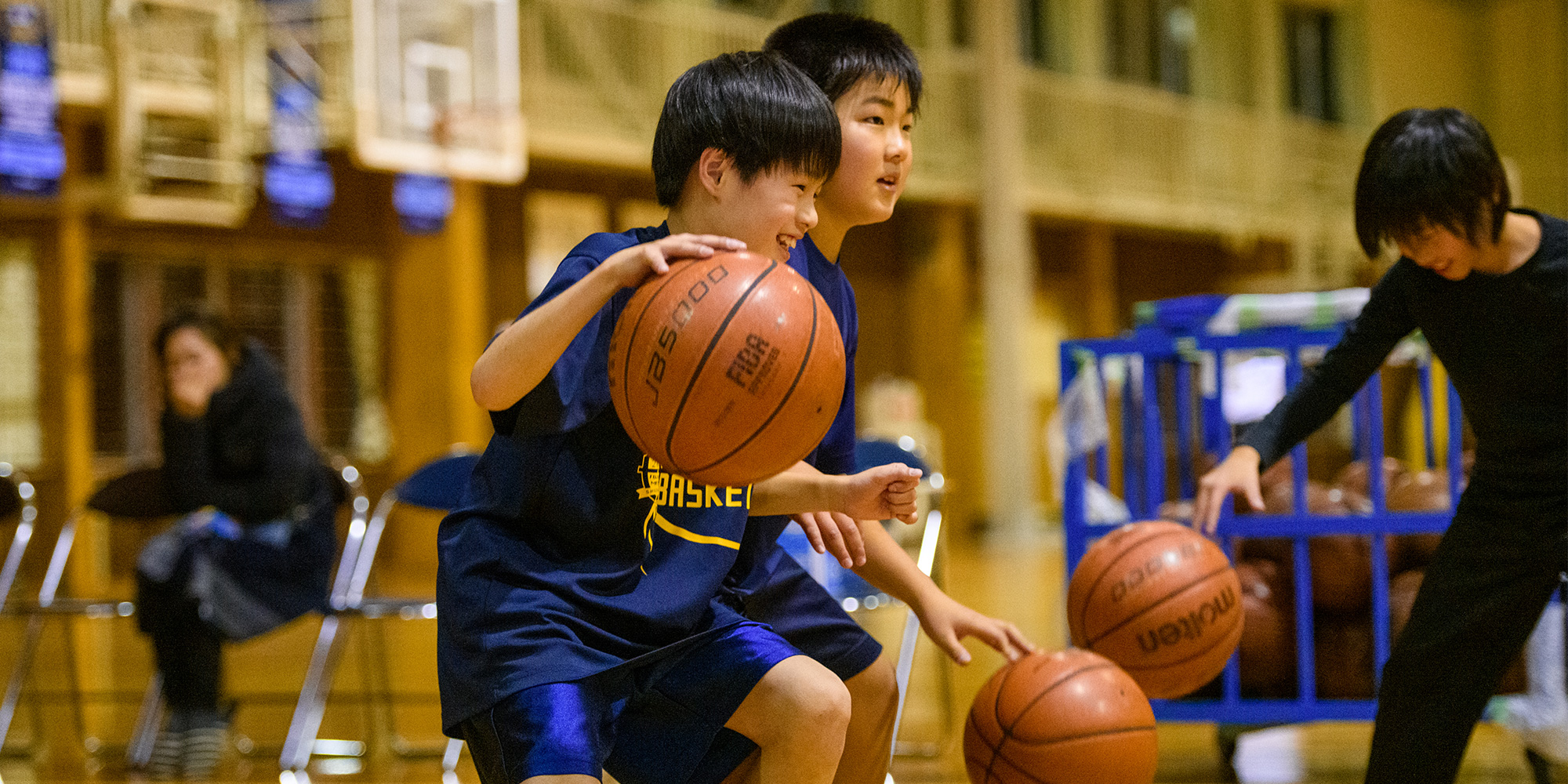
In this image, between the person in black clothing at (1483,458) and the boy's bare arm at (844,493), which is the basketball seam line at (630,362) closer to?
the boy's bare arm at (844,493)

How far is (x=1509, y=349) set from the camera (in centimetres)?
249

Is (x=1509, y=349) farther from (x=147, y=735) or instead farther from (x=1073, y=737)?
(x=147, y=735)

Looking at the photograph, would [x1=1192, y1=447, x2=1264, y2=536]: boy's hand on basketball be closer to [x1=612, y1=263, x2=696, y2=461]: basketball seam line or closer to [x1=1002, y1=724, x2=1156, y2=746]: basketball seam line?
[x1=1002, y1=724, x2=1156, y2=746]: basketball seam line

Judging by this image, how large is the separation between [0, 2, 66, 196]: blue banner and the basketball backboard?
177 centimetres

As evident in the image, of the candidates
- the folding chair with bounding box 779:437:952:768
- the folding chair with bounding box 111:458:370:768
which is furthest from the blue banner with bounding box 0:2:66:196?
the folding chair with bounding box 779:437:952:768

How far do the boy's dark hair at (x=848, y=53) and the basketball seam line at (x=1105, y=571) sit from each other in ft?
3.50

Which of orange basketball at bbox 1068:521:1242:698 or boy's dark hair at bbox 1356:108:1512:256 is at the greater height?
boy's dark hair at bbox 1356:108:1512:256

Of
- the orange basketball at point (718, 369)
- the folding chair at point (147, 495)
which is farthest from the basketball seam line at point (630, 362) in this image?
the folding chair at point (147, 495)

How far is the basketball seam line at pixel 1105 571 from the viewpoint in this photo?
9.60 feet

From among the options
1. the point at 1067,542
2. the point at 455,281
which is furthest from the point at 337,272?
the point at 1067,542

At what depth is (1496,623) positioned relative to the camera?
248 cm

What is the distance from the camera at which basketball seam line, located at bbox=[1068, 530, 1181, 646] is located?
9.60 feet

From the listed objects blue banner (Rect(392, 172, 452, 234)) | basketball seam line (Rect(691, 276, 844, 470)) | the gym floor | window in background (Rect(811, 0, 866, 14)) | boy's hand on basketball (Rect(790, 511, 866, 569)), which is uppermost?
window in background (Rect(811, 0, 866, 14))

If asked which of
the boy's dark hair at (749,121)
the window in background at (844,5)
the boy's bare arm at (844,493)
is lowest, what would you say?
the boy's bare arm at (844,493)
